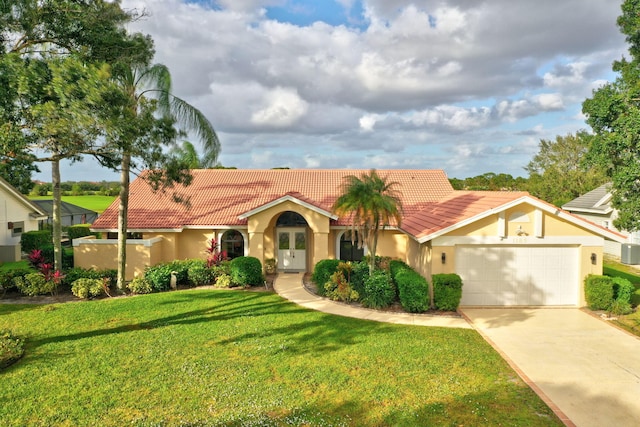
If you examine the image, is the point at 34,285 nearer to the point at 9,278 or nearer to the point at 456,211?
the point at 9,278

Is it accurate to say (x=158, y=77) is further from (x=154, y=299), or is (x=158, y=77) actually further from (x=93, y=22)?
(x=154, y=299)

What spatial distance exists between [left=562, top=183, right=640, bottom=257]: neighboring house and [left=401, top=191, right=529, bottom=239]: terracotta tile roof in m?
14.3

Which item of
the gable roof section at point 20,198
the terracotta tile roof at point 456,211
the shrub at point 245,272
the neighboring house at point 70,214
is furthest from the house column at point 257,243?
the neighboring house at point 70,214

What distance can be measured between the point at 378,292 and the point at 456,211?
16.6 feet

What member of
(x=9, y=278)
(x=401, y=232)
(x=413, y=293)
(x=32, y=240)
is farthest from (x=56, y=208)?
(x=401, y=232)

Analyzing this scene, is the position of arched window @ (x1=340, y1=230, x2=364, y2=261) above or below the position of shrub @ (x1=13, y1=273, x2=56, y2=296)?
above

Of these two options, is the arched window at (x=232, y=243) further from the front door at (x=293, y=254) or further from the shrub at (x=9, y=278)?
the shrub at (x=9, y=278)

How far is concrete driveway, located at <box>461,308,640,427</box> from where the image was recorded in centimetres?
791

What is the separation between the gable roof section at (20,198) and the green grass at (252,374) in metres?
16.5

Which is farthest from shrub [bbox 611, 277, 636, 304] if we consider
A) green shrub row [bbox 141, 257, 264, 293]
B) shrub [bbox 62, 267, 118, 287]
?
shrub [bbox 62, 267, 118, 287]

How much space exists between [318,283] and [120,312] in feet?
25.8

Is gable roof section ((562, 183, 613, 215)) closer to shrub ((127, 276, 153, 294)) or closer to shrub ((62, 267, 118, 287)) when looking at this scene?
shrub ((127, 276, 153, 294))

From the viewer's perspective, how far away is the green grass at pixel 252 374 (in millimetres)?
7449

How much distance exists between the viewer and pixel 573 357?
1033 centimetres
